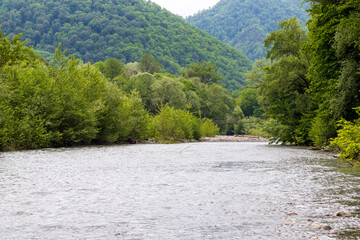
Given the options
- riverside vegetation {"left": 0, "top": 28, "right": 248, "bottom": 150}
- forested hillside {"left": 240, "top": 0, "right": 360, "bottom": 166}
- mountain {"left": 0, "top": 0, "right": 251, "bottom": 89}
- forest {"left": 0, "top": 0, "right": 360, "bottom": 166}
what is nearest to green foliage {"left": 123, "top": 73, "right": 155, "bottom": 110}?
riverside vegetation {"left": 0, "top": 28, "right": 248, "bottom": 150}

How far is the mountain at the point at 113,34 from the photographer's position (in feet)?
531

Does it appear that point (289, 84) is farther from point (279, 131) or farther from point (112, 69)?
point (112, 69)

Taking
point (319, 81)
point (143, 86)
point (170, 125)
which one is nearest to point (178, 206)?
point (319, 81)

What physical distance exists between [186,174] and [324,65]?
16445mm

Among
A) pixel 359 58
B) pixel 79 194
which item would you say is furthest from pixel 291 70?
pixel 79 194

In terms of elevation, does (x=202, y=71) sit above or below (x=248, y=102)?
above

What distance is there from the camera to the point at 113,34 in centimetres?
16950

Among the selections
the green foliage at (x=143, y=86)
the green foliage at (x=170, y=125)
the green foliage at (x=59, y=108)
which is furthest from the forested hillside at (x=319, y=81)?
the green foliage at (x=143, y=86)

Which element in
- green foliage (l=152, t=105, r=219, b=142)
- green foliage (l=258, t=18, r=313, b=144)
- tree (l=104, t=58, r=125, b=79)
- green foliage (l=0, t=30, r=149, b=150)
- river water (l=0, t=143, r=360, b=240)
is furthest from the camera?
tree (l=104, t=58, r=125, b=79)

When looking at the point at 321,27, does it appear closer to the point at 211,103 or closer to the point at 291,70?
the point at 291,70

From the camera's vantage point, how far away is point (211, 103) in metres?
116

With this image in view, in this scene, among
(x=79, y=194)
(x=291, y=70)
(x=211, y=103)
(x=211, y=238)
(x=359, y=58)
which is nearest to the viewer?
(x=211, y=238)

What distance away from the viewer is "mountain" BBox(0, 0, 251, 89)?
162 metres

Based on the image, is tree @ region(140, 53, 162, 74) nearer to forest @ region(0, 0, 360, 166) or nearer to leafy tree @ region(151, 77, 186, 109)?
leafy tree @ region(151, 77, 186, 109)
